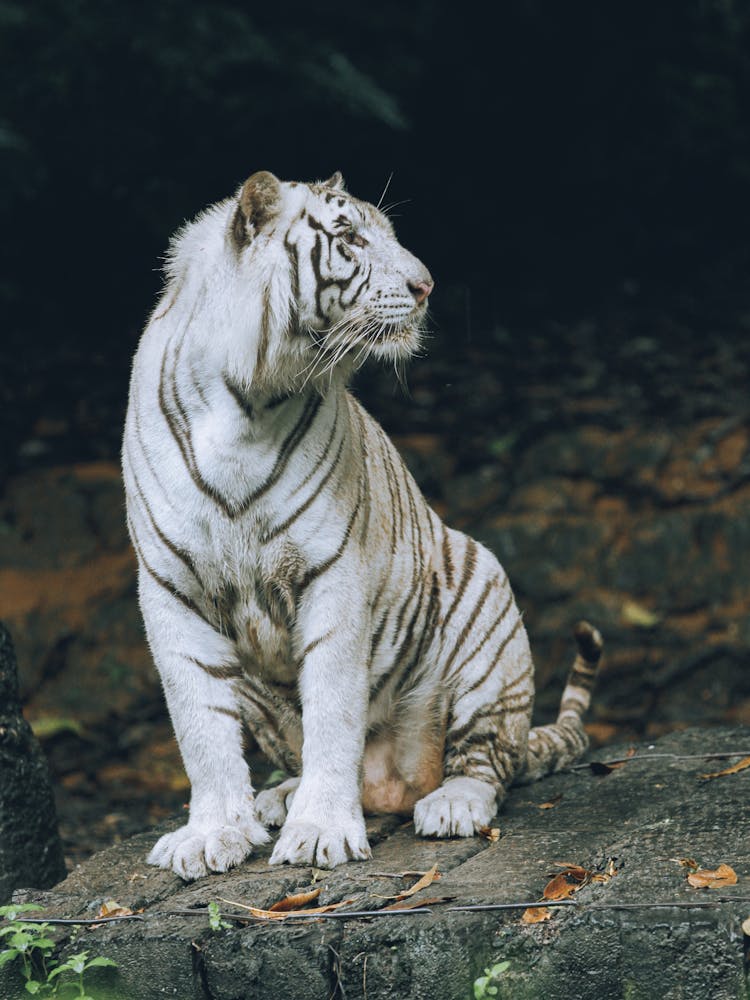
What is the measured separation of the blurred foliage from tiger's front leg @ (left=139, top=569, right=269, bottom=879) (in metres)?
4.41

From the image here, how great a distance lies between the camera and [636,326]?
1088 centimetres

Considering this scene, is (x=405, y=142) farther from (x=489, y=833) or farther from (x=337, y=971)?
(x=337, y=971)

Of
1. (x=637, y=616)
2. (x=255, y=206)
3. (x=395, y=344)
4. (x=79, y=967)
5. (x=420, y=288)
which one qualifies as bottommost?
(x=79, y=967)

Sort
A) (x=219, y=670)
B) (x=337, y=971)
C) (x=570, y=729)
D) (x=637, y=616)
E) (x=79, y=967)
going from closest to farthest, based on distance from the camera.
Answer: (x=337, y=971) → (x=79, y=967) → (x=219, y=670) → (x=570, y=729) → (x=637, y=616)

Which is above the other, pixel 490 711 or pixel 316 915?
pixel 490 711

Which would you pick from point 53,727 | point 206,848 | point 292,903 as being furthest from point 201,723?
point 53,727

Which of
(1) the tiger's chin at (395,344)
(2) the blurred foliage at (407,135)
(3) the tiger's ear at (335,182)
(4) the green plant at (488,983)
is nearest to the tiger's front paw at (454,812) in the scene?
(4) the green plant at (488,983)

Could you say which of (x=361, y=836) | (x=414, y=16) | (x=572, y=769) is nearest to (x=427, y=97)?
(x=414, y=16)

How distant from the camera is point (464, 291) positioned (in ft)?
30.6

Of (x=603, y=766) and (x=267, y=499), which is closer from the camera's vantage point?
(x=267, y=499)

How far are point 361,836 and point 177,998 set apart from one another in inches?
28.5

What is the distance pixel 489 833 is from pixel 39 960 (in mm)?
1369

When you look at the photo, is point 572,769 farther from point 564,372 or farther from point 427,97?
point 427,97

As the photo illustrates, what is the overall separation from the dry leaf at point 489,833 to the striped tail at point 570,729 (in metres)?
0.72
